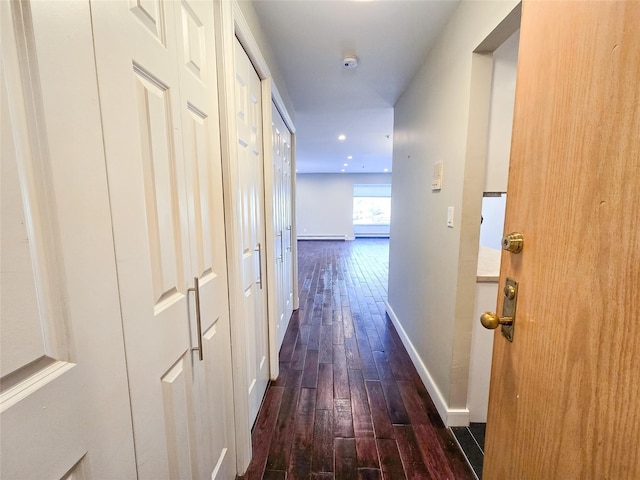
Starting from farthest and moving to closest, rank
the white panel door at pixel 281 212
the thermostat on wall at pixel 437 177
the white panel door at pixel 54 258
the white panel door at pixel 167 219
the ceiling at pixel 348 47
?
the white panel door at pixel 281 212
the thermostat on wall at pixel 437 177
the ceiling at pixel 348 47
the white panel door at pixel 167 219
the white panel door at pixel 54 258

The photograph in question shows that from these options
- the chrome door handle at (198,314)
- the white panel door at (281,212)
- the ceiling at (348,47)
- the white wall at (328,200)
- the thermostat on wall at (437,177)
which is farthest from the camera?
the white wall at (328,200)

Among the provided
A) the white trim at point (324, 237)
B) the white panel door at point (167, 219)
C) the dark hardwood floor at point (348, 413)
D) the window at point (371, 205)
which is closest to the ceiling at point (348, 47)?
the white panel door at point (167, 219)

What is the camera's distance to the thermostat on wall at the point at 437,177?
1.76 metres

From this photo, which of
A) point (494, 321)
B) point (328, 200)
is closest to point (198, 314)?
point (494, 321)

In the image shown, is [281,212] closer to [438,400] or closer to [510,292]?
[438,400]

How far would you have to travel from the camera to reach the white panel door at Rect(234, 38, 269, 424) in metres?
1.36

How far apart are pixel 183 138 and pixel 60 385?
671 millimetres

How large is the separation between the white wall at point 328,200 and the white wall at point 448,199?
24.1ft

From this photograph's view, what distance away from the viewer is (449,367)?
5.27ft

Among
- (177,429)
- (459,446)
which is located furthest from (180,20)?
(459,446)

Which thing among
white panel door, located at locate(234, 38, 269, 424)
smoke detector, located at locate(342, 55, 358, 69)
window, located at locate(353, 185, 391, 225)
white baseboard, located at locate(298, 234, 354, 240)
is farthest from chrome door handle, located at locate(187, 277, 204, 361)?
window, located at locate(353, 185, 391, 225)

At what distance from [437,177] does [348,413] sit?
5.48 feet

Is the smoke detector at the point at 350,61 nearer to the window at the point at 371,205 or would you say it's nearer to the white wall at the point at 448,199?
the white wall at the point at 448,199

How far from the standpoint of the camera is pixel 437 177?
1.80 metres
